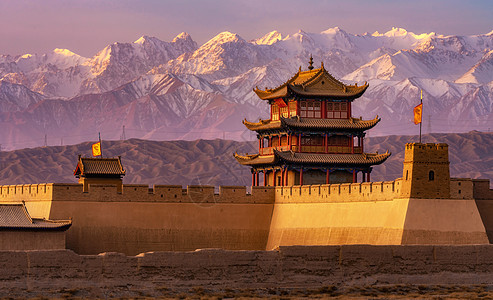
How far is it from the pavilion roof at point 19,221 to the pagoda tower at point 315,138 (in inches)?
716

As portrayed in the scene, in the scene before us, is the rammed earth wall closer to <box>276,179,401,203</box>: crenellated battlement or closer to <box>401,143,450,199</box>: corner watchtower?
<box>276,179,401,203</box>: crenellated battlement

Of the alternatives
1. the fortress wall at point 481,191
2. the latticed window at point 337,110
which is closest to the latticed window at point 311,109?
the latticed window at point 337,110

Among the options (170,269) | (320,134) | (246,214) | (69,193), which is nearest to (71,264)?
(170,269)

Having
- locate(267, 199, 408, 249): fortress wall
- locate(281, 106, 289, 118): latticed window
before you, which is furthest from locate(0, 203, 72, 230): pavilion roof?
locate(281, 106, 289, 118): latticed window

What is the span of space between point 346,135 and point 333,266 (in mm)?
25792

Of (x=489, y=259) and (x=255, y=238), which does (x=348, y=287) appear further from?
(x=255, y=238)

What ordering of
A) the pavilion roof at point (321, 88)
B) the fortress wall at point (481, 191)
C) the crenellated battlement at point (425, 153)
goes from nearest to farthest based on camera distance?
1. the crenellated battlement at point (425, 153)
2. the fortress wall at point (481, 191)
3. the pavilion roof at point (321, 88)

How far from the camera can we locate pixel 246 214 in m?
70.3

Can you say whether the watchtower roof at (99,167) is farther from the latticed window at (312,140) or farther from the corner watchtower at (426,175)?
the corner watchtower at (426,175)

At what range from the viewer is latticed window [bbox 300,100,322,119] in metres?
77.3

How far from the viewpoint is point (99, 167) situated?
234 ft

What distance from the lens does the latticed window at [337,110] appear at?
77.8 metres

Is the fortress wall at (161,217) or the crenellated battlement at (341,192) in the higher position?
the crenellated battlement at (341,192)

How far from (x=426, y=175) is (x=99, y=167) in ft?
77.6
